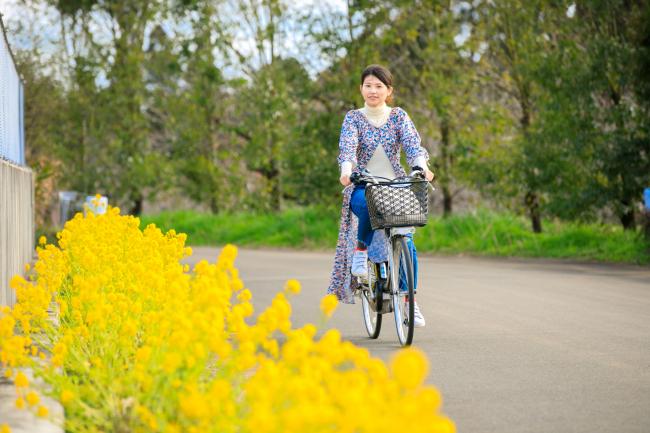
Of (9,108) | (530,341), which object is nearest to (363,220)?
(530,341)

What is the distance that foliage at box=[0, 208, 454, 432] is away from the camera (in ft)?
9.06

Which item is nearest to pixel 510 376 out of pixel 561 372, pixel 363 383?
pixel 561 372

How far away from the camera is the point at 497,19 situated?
68.2 ft

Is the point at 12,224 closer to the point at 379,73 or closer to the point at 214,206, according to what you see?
the point at 379,73

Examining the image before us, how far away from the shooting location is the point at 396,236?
798 centimetres

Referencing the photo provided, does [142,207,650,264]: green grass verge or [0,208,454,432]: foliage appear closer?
[0,208,454,432]: foliage

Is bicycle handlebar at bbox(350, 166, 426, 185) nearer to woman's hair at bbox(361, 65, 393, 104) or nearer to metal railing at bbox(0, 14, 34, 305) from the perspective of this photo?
woman's hair at bbox(361, 65, 393, 104)

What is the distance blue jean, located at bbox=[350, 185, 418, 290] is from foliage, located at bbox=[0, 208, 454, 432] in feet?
5.65

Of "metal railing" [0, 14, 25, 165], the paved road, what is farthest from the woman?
"metal railing" [0, 14, 25, 165]

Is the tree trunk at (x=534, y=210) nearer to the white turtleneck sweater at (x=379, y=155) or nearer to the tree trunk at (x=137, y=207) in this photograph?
the white turtleneck sweater at (x=379, y=155)

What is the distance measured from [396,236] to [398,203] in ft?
1.58

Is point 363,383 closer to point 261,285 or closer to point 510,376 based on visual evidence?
point 510,376

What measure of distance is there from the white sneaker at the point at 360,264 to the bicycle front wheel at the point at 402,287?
0.89 feet

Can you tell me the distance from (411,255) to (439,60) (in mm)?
16532
